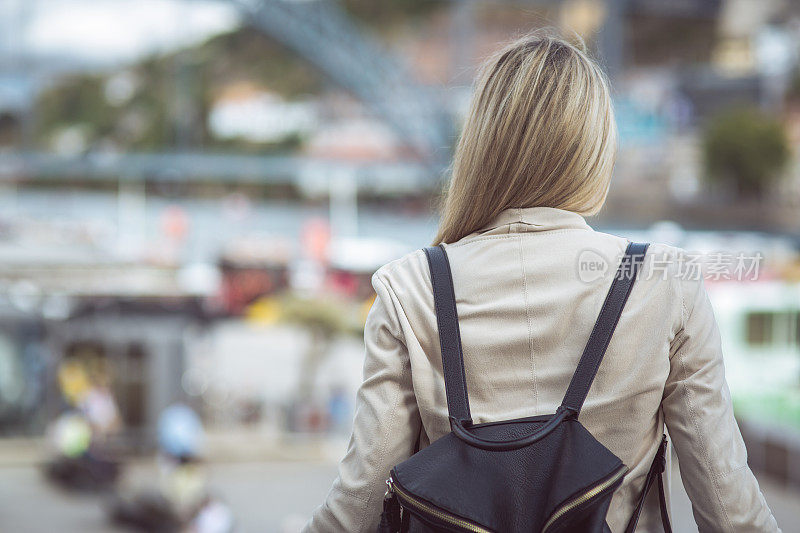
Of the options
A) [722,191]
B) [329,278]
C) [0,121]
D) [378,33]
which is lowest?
[329,278]

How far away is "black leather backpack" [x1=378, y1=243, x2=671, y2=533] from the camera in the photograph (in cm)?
97

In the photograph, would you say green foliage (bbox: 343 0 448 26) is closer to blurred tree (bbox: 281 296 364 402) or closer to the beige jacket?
blurred tree (bbox: 281 296 364 402)

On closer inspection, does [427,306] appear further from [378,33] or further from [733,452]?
[378,33]

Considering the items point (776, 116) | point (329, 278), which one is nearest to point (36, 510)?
point (329, 278)

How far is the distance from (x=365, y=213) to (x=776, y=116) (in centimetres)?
905

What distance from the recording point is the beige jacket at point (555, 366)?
1.06m

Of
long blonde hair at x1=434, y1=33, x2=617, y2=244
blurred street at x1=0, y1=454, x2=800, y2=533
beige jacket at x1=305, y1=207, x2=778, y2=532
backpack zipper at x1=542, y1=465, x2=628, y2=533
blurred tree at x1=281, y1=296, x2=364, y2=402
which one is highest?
long blonde hair at x1=434, y1=33, x2=617, y2=244

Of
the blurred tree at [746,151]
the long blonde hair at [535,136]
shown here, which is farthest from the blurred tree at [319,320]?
the long blonde hair at [535,136]

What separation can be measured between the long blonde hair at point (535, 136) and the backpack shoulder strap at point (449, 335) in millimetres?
93

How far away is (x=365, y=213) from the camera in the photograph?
20.9 metres

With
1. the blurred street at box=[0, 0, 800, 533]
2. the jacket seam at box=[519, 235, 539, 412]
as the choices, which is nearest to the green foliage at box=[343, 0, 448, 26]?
the blurred street at box=[0, 0, 800, 533]

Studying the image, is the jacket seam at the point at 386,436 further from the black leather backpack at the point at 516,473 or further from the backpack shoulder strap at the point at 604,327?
the backpack shoulder strap at the point at 604,327

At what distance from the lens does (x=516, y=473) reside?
3.24 feet

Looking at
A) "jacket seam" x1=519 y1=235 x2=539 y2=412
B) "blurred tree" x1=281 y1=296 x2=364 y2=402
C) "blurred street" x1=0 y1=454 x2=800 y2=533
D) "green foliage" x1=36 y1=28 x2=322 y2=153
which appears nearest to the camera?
"jacket seam" x1=519 y1=235 x2=539 y2=412
